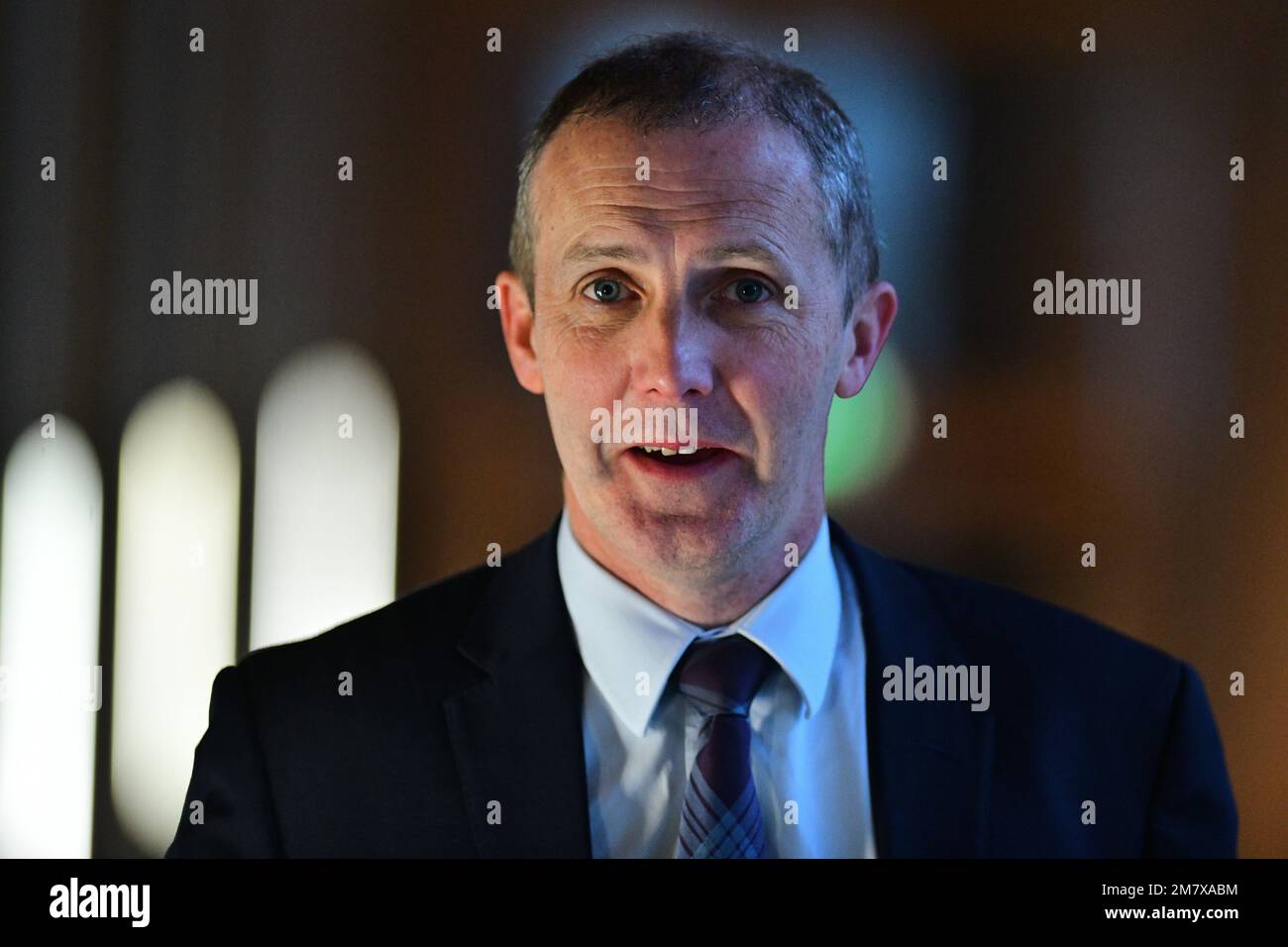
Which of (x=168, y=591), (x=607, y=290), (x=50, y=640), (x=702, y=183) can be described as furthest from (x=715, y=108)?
(x=50, y=640)

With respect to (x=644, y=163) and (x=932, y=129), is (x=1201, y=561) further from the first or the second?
(x=644, y=163)

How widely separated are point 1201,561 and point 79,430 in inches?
77.0

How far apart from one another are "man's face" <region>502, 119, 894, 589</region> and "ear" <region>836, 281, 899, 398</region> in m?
0.04

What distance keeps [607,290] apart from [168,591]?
0.92 metres

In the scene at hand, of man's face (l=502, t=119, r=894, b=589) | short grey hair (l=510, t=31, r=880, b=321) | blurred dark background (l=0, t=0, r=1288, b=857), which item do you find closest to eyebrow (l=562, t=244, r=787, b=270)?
man's face (l=502, t=119, r=894, b=589)

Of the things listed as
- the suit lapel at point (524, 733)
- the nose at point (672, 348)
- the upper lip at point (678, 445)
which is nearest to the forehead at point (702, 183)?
the nose at point (672, 348)

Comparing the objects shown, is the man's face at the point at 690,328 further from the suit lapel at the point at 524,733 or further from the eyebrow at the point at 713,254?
the suit lapel at the point at 524,733

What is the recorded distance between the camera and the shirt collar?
205cm

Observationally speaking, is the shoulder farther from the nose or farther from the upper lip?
the nose

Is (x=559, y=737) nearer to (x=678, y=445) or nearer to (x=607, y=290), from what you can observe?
(x=678, y=445)

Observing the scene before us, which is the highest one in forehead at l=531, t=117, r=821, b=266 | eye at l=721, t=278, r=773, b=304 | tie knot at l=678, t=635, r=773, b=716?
forehead at l=531, t=117, r=821, b=266

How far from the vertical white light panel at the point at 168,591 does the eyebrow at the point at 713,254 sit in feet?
2.32
